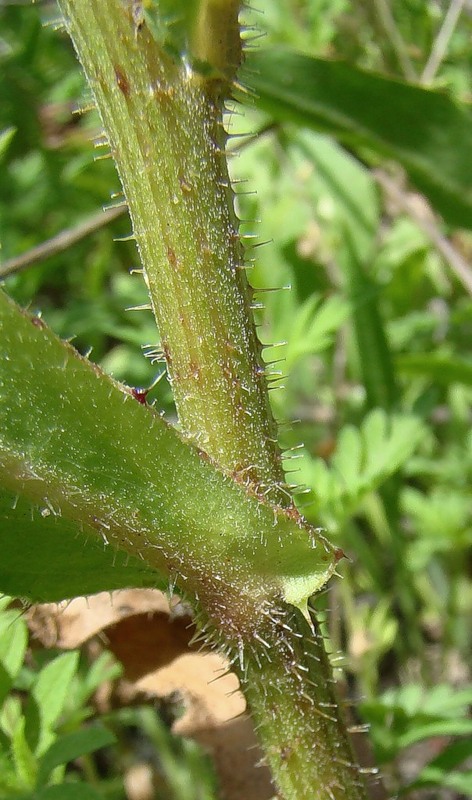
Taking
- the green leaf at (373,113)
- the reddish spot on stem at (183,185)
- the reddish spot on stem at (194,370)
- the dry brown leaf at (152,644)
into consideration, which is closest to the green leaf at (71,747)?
the dry brown leaf at (152,644)

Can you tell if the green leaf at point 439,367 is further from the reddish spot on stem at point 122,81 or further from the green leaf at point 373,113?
the reddish spot on stem at point 122,81

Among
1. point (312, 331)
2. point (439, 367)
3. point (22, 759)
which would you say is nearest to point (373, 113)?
point (312, 331)

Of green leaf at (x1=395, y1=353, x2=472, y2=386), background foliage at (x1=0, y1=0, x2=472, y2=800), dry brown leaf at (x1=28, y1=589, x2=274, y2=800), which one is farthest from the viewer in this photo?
green leaf at (x1=395, y1=353, x2=472, y2=386)

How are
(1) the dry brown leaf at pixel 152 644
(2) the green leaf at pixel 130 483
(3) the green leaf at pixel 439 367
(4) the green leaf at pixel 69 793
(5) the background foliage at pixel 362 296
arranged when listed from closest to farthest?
1. (2) the green leaf at pixel 130 483
2. (4) the green leaf at pixel 69 793
3. (1) the dry brown leaf at pixel 152 644
4. (5) the background foliage at pixel 362 296
5. (3) the green leaf at pixel 439 367

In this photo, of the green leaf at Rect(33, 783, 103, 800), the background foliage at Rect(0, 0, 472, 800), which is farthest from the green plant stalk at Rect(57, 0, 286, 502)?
the background foliage at Rect(0, 0, 472, 800)

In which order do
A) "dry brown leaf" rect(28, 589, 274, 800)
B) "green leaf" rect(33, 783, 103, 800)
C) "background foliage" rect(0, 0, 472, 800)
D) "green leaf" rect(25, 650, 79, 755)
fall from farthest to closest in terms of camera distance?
"background foliage" rect(0, 0, 472, 800) → "dry brown leaf" rect(28, 589, 274, 800) → "green leaf" rect(25, 650, 79, 755) → "green leaf" rect(33, 783, 103, 800)

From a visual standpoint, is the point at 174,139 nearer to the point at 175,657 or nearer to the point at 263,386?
the point at 263,386

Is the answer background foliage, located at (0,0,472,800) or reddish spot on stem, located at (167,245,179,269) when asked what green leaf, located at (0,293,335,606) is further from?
background foliage, located at (0,0,472,800)
